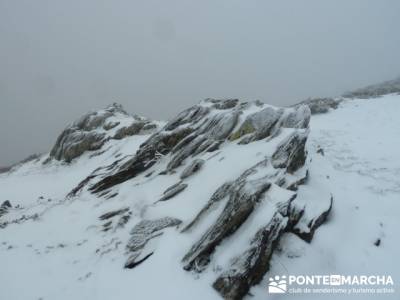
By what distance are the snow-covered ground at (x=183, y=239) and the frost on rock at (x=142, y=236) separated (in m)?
0.28

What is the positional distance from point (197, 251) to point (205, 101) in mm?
15726

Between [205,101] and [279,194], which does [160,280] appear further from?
[205,101]

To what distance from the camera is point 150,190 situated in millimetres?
13547

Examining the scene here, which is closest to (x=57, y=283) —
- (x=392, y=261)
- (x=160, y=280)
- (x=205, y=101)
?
(x=160, y=280)

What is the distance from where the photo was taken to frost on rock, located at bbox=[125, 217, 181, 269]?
8664 mm

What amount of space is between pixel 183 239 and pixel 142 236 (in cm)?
184

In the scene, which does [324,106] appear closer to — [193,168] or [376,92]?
[376,92]

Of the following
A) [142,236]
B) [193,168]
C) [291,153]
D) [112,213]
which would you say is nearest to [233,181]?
[291,153]

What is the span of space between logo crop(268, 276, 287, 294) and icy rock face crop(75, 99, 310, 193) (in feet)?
23.0

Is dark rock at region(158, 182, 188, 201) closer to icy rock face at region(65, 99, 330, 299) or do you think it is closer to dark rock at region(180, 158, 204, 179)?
icy rock face at region(65, 99, 330, 299)

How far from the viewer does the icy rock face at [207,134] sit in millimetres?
15086

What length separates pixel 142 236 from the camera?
31.7 ft

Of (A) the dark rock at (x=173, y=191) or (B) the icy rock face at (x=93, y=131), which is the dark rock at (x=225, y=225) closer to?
(A) the dark rock at (x=173, y=191)

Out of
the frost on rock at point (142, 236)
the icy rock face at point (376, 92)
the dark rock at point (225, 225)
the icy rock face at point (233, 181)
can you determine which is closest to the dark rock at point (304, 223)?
the icy rock face at point (233, 181)
